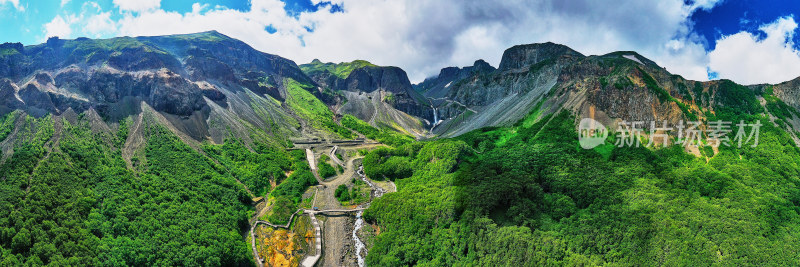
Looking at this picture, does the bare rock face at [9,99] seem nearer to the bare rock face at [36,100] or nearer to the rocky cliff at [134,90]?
the rocky cliff at [134,90]

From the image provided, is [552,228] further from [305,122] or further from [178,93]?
[305,122]

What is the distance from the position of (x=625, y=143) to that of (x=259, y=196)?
258ft

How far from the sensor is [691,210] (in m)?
53.0

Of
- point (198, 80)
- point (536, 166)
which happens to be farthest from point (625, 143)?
point (198, 80)
